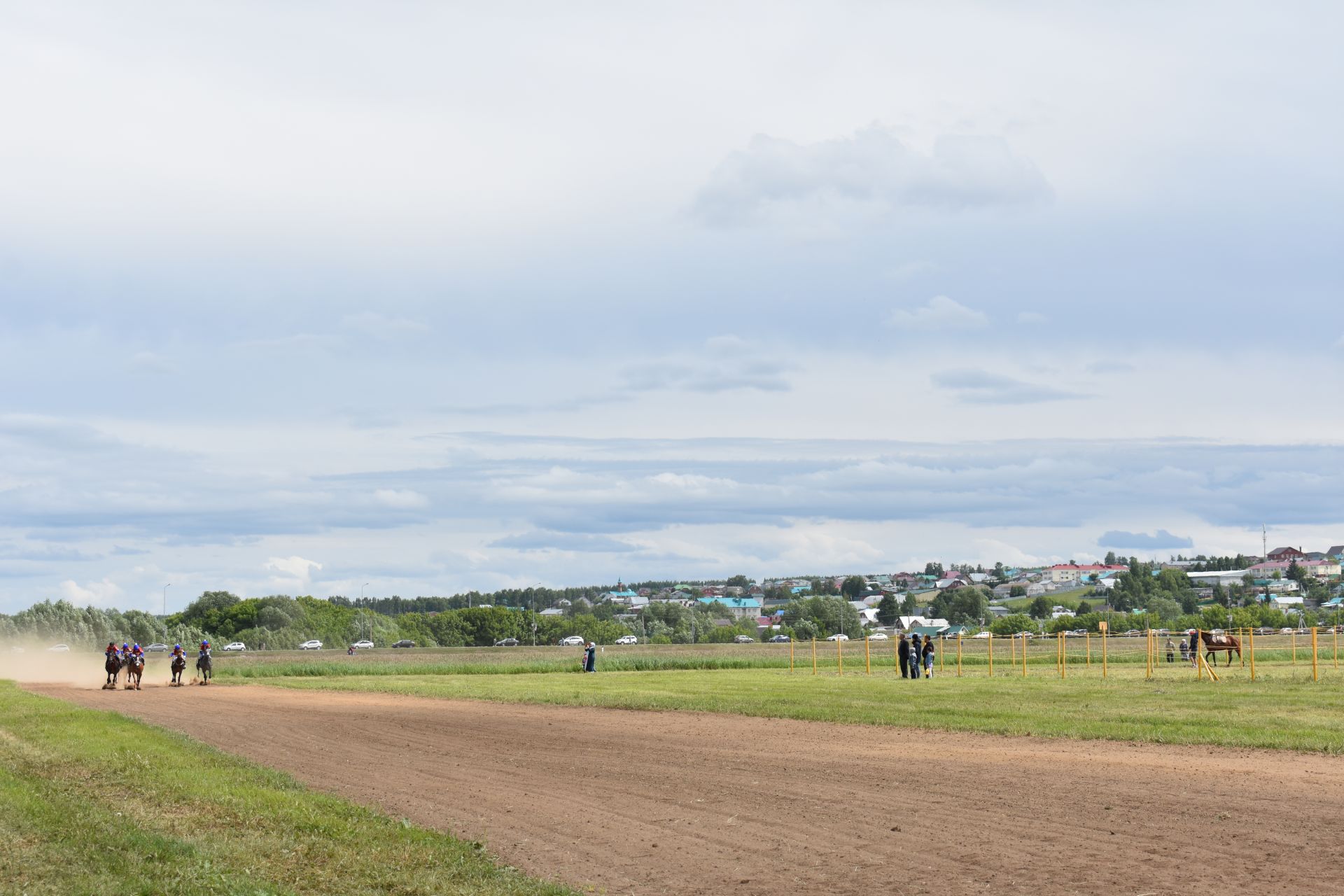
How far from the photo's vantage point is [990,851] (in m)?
13.1

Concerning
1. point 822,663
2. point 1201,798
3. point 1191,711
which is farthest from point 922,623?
point 1201,798

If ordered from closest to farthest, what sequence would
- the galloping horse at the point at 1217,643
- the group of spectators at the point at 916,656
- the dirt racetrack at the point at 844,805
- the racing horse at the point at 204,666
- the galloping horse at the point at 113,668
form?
the dirt racetrack at the point at 844,805, the galloping horse at the point at 1217,643, the group of spectators at the point at 916,656, the galloping horse at the point at 113,668, the racing horse at the point at 204,666

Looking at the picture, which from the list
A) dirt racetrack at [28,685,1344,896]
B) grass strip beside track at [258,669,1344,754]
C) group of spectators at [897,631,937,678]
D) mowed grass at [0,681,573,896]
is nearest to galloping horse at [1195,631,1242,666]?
grass strip beside track at [258,669,1344,754]

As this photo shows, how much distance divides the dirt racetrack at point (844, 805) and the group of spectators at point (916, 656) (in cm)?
1959

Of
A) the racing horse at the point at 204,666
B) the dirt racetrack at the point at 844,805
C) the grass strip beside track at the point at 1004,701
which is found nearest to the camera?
the dirt racetrack at the point at 844,805

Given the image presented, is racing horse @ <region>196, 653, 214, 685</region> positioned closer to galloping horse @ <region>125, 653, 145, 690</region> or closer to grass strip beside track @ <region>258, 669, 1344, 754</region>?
galloping horse @ <region>125, 653, 145, 690</region>

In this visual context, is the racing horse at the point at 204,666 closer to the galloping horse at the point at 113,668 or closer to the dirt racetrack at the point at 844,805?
the galloping horse at the point at 113,668

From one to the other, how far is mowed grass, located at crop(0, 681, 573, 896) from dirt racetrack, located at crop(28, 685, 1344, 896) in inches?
33.3

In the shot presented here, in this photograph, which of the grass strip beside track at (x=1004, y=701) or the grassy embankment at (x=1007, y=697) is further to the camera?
the grassy embankment at (x=1007, y=697)

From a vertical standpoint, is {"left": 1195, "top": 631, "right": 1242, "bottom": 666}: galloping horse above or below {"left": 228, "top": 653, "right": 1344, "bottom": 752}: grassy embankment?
above

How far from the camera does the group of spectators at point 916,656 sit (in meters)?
46.5

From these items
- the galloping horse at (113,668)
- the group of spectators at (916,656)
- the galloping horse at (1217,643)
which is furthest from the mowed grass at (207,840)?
the galloping horse at (1217,643)

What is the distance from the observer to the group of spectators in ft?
152

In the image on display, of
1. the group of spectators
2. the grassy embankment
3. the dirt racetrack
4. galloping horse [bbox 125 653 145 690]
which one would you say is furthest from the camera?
galloping horse [bbox 125 653 145 690]
